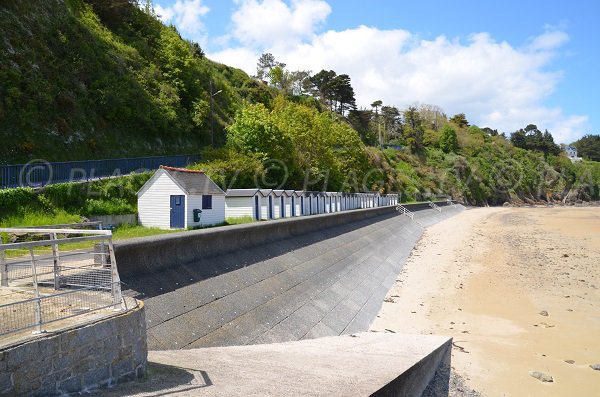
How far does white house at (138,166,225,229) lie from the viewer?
83.9 ft

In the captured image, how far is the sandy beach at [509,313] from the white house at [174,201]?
38.2 ft

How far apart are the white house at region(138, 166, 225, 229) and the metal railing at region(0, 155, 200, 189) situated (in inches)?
219

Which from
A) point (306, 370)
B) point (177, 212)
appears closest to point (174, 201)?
point (177, 212)

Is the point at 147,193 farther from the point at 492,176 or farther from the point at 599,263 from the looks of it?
the point at 492,176

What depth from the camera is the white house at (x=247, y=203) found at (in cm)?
3105

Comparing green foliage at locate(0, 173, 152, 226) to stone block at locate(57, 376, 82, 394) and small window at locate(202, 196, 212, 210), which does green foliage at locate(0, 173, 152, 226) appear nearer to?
small window at locate(202, 196, 212, 210)

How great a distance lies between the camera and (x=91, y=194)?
28.0m

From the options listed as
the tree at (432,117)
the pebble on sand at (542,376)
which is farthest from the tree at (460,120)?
the pebble on sand at (542,376)

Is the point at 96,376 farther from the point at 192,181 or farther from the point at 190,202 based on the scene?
the point at 192,181

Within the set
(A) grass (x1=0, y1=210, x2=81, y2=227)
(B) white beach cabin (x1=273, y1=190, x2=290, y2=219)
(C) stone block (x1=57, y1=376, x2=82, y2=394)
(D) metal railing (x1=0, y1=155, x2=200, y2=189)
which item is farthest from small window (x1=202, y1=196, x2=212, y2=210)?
(C) stone block (x1=57, y1=376, x2=82, y2=394)

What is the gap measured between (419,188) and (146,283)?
96.7 m

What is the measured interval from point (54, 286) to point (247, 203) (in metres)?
24.8

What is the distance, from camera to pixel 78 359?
5.12 metres

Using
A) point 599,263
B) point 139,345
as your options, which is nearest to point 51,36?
point 139,345
